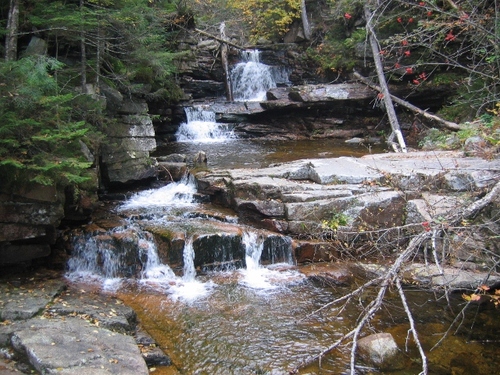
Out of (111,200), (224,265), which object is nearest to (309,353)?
(224,265)

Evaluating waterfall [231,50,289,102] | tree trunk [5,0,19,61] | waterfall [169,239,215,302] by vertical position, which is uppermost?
waterfall [231,50,289,102]

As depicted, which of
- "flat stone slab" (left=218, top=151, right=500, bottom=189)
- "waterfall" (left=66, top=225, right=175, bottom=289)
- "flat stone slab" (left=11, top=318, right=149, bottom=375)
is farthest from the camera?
"flat stone slab" (left=218, top=151, right=500, bottom=189)

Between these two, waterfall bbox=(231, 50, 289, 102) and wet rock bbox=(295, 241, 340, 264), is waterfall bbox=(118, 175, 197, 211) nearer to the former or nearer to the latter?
wet rock bbox=(295, 241, 340, 264)

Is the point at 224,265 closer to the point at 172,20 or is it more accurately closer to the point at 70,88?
the point at 70,88

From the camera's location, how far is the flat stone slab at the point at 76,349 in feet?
12.7

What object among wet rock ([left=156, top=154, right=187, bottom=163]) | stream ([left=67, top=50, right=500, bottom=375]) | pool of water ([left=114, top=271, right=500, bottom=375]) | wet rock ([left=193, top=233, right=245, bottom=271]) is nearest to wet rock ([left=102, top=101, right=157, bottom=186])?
stream ([left=67, top=50, right=500, bottom=375])

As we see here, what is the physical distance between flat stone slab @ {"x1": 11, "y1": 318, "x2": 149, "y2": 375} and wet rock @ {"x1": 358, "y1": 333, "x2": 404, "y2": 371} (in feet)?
8.62

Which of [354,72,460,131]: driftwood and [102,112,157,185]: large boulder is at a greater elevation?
[354,72,460,131]: driftwood

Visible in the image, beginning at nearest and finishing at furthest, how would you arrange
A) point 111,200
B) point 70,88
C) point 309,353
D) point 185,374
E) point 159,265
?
1. point 185,374
2. point 309,353
3. point 159,265
4. point 70,88
5. point 111,200

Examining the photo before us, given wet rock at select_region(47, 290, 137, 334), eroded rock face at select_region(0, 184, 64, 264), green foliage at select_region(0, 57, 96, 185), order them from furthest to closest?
eroded rock face at select_region(0, 184, 64, 264)
green foliage at select_region(0, 57, 96, 185)
wet rock at select_region(47, 290, 137, 334)

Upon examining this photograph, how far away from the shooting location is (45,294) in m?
5.73

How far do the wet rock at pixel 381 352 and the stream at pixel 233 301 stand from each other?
116mm

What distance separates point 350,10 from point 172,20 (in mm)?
→ 7353

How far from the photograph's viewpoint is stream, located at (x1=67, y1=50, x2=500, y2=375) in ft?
16.6
